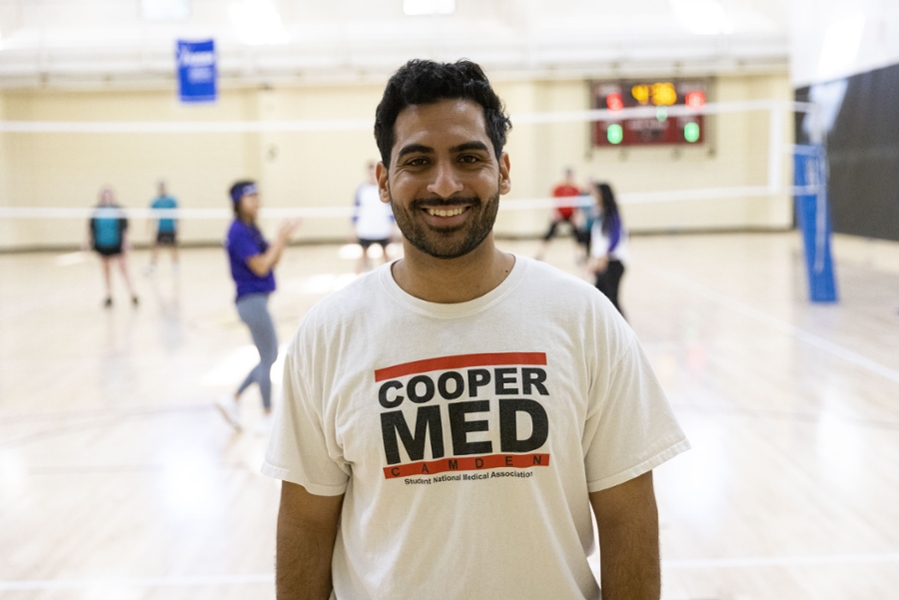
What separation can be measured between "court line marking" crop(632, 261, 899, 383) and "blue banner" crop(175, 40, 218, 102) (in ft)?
26.1

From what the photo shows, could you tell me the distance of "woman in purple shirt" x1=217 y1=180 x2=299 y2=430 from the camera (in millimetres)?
5500

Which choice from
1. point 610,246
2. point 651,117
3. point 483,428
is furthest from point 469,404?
point 651,117

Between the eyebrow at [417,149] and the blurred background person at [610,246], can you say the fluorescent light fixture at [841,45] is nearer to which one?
the blurred background person at [610,246]

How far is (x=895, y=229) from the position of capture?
12.7m

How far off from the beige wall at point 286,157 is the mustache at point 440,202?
18044 mm

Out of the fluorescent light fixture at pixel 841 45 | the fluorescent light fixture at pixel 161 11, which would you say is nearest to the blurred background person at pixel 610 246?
the fluorescent light fixture at pixel 841 45

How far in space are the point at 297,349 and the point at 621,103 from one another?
17.7 meters

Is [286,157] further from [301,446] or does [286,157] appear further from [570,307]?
[570,307]

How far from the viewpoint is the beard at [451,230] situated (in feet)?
5.04

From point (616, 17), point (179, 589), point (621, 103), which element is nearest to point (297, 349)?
point (179, 589)

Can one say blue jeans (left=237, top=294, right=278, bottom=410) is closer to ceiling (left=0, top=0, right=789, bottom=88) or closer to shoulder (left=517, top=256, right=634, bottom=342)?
shoulder (left=517, top=256, right=634, bottom=342)

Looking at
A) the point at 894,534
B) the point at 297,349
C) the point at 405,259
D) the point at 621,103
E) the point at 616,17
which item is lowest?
the point at 894,534

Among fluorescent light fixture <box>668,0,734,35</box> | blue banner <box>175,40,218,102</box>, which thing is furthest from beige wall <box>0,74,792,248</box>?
blue banner <box>175,40,218,102</box>

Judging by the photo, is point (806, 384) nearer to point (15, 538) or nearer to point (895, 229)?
point (15, 538)
